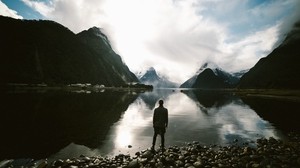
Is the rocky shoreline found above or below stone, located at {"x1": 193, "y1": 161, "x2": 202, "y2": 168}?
below

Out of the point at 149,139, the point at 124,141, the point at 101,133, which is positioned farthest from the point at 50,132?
the point at 149,139

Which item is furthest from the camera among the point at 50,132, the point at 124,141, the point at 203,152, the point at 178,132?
the point at 178,132

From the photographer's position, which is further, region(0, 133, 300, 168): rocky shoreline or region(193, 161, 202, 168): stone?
region(0, 133, 300, 168): rocky shoreline

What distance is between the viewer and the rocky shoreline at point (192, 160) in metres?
14.9

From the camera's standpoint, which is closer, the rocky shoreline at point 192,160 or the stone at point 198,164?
the stone at point 198,164

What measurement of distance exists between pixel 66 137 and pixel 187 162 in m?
12.9

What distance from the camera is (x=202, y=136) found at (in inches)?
1016

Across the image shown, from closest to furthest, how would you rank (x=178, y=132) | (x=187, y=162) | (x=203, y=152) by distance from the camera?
(x=187, y=162), (x=203, y=152), (x=178, y=132)

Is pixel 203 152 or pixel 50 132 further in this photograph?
pixel 50 132

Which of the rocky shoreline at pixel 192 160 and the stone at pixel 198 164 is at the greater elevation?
the stone at pixel 198 164

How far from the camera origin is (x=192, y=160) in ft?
51.9

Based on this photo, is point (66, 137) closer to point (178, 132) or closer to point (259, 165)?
point (178, 132)

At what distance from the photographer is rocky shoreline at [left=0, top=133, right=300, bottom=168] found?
14875 millimetres

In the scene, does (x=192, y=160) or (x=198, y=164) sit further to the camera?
(x=192, y=160)
